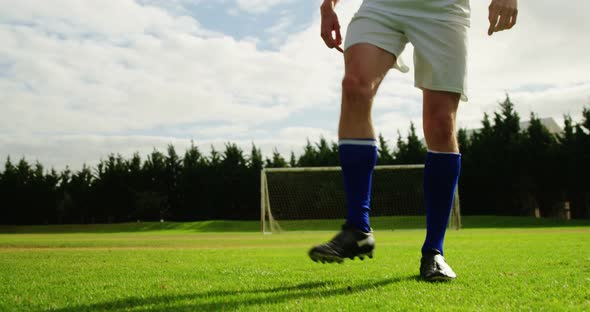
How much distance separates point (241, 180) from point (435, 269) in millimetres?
31631

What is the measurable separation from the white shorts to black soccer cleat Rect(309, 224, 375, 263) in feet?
2.88

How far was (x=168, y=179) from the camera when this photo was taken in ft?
117

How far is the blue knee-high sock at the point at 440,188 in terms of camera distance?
2.99m

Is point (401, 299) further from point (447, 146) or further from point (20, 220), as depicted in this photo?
point (20, 220)

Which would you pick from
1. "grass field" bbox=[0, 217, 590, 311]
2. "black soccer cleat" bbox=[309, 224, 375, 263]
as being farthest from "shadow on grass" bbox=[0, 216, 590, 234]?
"black soccer cleat" bbox=[309, 224, 375, 263]

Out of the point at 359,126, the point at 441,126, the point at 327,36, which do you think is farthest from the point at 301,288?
the point at 327,36

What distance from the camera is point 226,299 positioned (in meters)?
2.21

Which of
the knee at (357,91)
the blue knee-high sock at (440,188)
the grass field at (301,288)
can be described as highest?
the knee at (357,91)

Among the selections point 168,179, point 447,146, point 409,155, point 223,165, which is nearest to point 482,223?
point 409,155

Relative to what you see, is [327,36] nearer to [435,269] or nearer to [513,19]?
[513,19]

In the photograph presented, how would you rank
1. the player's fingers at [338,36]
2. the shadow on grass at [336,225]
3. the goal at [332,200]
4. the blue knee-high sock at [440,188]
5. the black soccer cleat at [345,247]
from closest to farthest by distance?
1. the black soccer cleat at [345,247]
2. the blue knee-high sock at [440,188]
3. the player's fingers at [338,36]
4. the shadow on grass at [336,225]
5. the goal at [332,200]

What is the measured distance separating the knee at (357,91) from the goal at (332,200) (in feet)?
73.1

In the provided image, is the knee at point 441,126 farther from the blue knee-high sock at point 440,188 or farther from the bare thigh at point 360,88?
the bare thigh at point 360,88

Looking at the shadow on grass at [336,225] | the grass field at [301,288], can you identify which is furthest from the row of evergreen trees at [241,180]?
the grass field at [301,288]
